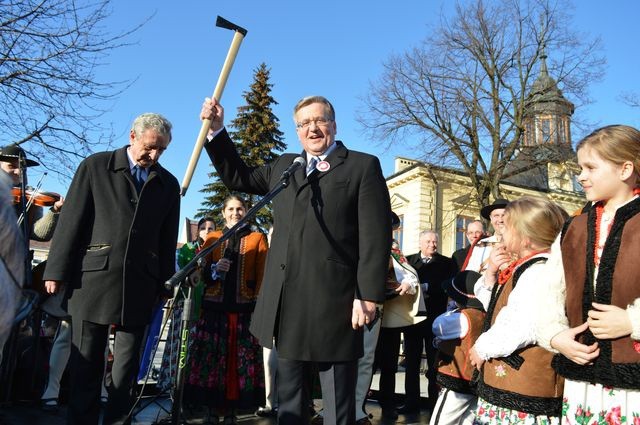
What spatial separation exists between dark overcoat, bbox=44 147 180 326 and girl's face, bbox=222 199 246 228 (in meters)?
1.59

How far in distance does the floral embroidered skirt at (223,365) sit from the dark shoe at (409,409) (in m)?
1.63

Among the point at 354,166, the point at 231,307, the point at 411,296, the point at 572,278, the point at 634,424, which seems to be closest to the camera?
the point at 634,424

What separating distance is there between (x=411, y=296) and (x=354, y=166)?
7.80ft

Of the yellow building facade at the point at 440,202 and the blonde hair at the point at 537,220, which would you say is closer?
the blonde hair at the point at 537,220

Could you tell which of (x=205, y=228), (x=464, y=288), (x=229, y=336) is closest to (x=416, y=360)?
(x=229, y=336)

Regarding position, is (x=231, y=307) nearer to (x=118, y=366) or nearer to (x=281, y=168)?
(x=118, y=366)

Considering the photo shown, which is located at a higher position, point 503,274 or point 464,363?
point 503,274

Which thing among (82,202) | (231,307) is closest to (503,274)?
(82,202)

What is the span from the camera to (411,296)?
504cm

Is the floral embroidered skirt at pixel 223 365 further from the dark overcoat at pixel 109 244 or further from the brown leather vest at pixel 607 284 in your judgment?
the brown leather vest at pixel 607 284

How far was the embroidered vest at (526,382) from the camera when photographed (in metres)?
2.63

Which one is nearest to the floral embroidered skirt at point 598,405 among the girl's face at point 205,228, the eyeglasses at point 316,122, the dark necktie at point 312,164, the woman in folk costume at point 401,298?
the dark necktie at point 312,164

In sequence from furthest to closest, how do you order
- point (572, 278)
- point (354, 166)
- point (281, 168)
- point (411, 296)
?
point (411, 296) → point (281, 168) → point (354, 166) → point (572, 278)

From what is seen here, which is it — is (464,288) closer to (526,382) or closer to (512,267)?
(512,267)
